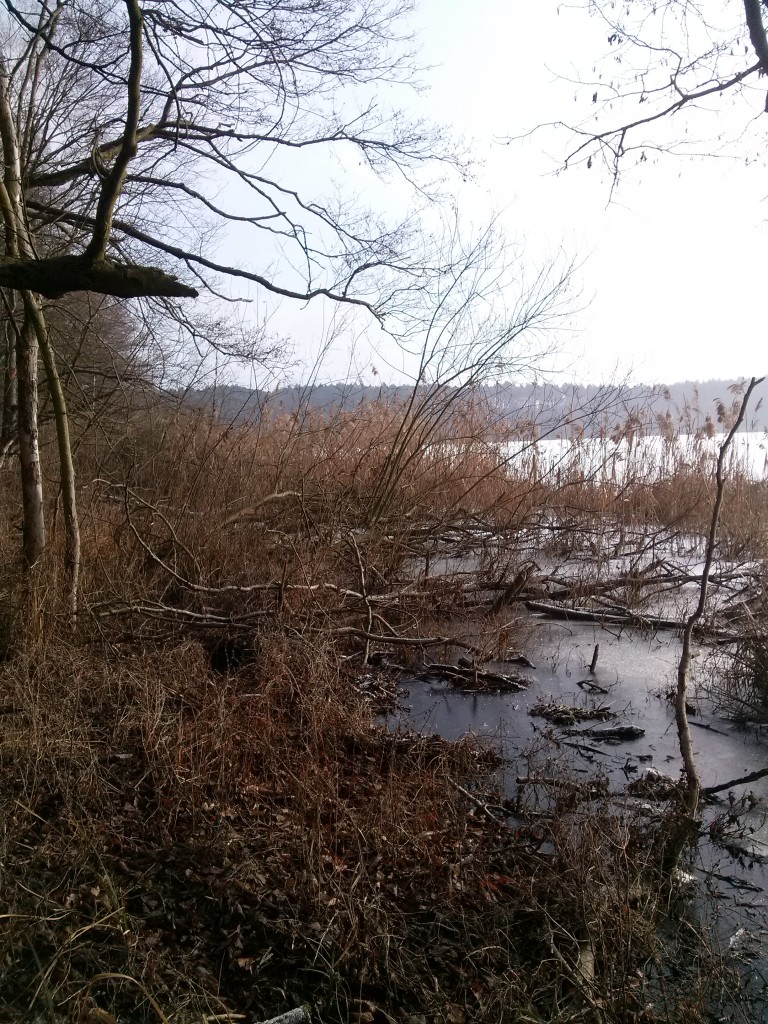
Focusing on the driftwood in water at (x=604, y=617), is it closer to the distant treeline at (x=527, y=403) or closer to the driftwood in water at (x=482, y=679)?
the driftwood in water at (x=482, y=679)

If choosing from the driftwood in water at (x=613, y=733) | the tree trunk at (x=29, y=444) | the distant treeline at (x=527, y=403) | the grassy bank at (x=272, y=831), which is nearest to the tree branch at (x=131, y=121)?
the tree trunk at (x=29, y=444)

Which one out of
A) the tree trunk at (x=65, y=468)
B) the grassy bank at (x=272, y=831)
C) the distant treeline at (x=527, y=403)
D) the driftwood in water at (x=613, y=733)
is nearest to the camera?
the grassy bank at (x=272, y=831)

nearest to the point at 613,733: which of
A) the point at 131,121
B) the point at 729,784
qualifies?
the point at 729,784

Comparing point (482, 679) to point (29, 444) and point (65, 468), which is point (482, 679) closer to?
point (65, 468)

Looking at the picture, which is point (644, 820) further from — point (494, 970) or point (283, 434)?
point (283, 434)

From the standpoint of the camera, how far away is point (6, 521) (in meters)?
5.49

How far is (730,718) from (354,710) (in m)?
2.16

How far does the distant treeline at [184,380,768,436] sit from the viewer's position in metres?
7.79

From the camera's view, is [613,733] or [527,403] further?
[527,403]

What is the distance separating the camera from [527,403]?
27.7ft

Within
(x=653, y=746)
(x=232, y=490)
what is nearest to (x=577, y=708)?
(x=653, y=746)

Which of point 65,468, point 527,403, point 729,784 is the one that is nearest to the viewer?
point 729,784

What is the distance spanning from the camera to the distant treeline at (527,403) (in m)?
7.79

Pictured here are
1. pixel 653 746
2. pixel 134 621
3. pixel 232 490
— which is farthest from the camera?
pixel 232 490
